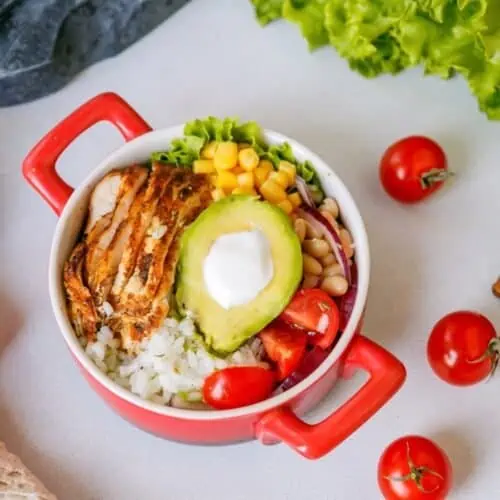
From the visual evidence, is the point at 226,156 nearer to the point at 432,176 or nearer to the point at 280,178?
the point at 280,178

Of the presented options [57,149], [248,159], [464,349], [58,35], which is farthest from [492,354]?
[58,35]

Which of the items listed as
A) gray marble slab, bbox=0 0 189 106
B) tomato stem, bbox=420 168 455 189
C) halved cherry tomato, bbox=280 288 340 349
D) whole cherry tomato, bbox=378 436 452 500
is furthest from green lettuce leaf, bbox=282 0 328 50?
whole cherry tomato, bbox=378 436 452 500

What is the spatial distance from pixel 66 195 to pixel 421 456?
1.87ft

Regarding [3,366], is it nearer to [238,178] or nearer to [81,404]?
[81,404]

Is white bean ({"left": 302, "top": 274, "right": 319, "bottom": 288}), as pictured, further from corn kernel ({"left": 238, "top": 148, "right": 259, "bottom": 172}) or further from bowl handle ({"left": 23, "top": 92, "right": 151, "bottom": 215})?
bowl handle ({"left": 23, "top": 92, "right": 151, "bottom": 215})

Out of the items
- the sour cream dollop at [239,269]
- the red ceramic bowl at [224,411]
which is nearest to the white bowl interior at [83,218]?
the red ceramic bowl at [224,411]

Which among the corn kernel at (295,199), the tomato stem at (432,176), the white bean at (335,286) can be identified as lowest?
the white bean at (335,286)

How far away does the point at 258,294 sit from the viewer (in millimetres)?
1359

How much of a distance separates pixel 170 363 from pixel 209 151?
0.99ft

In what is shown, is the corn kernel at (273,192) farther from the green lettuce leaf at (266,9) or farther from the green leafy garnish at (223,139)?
the green lettuce leaf at (266,9)

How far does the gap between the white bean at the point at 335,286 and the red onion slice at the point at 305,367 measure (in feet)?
0.25

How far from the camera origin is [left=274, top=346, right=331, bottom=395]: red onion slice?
1368 millimetres

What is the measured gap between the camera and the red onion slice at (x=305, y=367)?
4.49 feet

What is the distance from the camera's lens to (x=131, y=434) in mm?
1466
